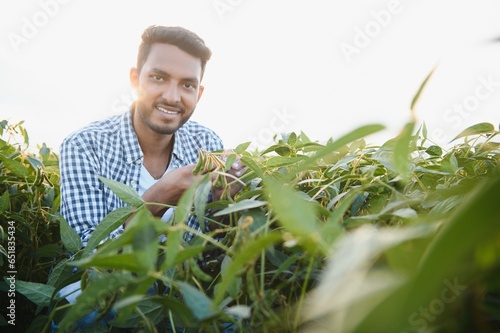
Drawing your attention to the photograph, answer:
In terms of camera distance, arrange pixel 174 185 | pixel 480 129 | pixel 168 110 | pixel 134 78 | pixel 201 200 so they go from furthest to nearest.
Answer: pixel 134 78 < pixel 168 110 < pixel 174 185 < pixel 480 129 < pixel 201 200

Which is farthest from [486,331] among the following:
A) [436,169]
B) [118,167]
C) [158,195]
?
[118,167]

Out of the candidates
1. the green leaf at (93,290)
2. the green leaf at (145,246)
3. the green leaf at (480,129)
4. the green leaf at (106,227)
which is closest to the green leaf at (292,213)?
the green leaf at (145,246)

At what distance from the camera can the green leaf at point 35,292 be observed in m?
0.79

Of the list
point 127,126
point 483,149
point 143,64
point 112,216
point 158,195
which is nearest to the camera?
point 112,216

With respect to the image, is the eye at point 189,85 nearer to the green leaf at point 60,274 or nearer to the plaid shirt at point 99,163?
the plaid shirt at point 99,163

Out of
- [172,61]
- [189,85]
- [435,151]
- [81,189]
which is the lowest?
[435,151]

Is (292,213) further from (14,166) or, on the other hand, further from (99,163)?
(99,163)

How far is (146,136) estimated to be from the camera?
201 centimetres

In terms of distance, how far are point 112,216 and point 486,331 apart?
53 centimetres

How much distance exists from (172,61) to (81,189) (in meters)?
0.81

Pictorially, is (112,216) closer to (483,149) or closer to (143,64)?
(483,149)

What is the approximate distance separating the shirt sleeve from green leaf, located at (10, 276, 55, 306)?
0.56 meters

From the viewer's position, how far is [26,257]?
130cm

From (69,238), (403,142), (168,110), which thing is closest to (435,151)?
(403,142)
